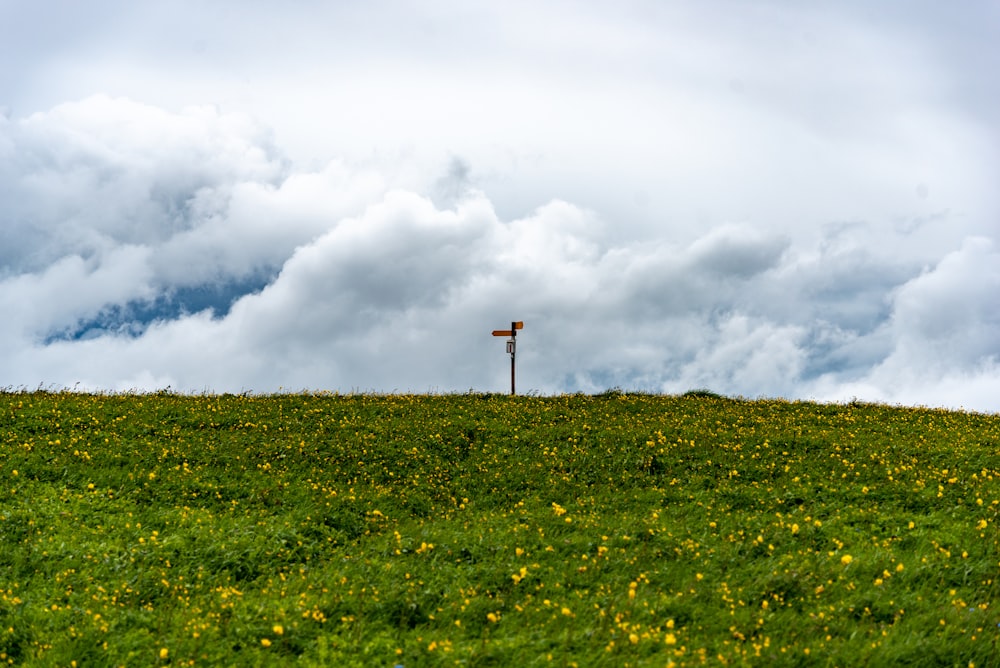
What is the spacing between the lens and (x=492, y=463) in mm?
18812

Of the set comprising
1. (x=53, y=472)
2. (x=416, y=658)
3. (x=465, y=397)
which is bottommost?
(x=416, y=658)

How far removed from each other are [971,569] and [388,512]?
11.0 metres

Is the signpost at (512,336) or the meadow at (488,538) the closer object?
the meadow at (488,538)

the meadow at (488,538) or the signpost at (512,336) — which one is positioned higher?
the signpost at (512,336)

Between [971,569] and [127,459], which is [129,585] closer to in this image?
[127,459]

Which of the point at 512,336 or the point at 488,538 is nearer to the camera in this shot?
the point at 488,538

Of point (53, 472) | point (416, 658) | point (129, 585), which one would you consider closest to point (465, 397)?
point (53, 472)

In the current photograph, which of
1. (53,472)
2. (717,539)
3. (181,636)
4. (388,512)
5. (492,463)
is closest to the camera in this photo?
(181,636)

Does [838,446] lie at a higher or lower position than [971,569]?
higher

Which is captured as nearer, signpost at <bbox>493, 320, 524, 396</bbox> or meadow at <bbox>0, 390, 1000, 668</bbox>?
meadow at <bbox>0, 390, 1000, 668</bbox>

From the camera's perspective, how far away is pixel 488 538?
13.6 m

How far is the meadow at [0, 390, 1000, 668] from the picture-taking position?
1015 centimetres

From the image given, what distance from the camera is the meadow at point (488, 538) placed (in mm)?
10148

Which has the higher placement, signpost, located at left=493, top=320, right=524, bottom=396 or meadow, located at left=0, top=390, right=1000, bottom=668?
signpost, located at left=493, top=320, right=524, bottom=396
